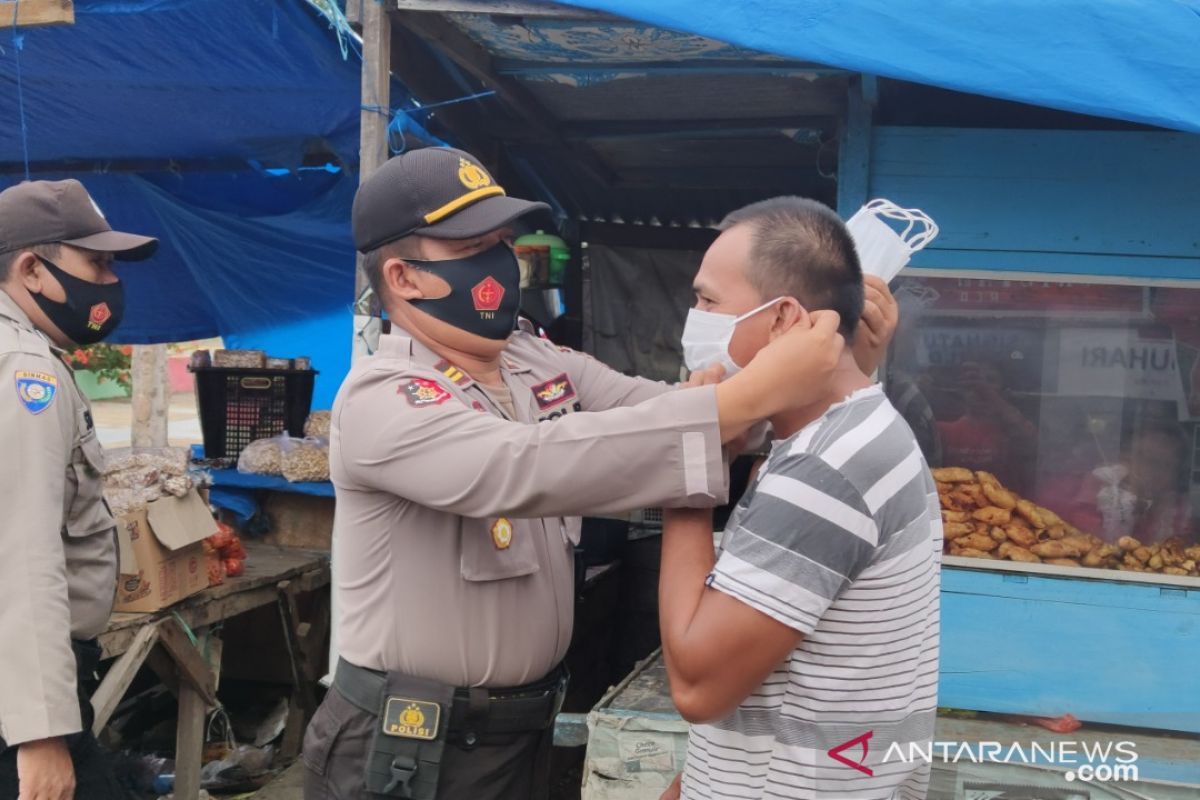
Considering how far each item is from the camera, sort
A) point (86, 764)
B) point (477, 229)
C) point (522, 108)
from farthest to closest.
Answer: point (522, 108)
point (86, 764)
point (477, 229)

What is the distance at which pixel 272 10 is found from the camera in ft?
→ 12.7

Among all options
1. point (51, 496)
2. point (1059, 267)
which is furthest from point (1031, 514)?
point (51, 496)

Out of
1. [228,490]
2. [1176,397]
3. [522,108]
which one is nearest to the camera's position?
[1176,397]

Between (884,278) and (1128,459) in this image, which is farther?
(1128,459)

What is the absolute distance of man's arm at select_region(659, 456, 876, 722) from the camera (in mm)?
1361

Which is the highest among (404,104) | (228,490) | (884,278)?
(404,104)

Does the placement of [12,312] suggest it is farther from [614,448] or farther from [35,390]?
[614,448]

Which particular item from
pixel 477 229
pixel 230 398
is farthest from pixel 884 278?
pixel 230 398

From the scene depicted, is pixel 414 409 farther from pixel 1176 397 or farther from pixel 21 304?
pixel 1176 397

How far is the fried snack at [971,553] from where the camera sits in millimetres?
3822

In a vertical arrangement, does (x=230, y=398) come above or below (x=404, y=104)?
below

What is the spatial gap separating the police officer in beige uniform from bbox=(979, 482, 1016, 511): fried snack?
10.4 ft

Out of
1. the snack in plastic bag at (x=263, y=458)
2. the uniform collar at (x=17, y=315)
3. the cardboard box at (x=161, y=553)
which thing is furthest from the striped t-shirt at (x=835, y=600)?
the snack in plastic bag at (x=263, y=458)

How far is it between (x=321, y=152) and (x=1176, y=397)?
457 centimetres
